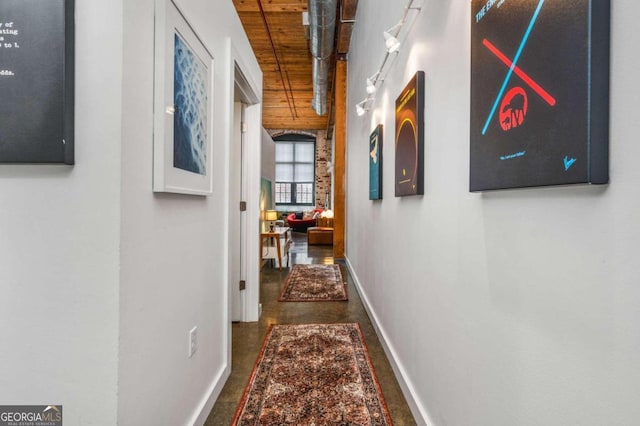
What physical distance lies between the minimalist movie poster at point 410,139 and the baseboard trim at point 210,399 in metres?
1.54

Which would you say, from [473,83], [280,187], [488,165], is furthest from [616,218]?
[280,187]

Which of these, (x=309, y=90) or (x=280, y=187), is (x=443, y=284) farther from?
(x=280, y=187)

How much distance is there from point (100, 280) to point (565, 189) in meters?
1.25

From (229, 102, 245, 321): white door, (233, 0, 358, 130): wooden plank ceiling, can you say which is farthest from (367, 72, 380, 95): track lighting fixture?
(233, 0, 358, 130): wooden plank ceiling

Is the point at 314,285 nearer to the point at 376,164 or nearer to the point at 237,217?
the point at 237,217

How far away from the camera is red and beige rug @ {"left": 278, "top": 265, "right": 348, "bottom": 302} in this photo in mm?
3979

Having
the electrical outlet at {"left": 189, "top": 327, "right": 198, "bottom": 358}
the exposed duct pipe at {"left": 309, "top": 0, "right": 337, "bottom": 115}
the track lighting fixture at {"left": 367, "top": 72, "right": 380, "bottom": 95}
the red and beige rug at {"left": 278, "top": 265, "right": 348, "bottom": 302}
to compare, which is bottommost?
the red and beige rug at {"left": 278, "top": 265, "right": 348, "bottom": 302}

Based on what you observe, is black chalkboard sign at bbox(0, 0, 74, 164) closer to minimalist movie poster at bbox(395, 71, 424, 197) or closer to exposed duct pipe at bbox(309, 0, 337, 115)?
minimalist movie poster at bbox(395, 71, 424, 197)

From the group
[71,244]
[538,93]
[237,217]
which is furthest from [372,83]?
[71,244]

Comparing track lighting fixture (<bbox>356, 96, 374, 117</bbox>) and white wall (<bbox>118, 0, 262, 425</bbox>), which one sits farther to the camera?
track lighting fixture (<bbox>356, 96, 374, 117</bbox>)

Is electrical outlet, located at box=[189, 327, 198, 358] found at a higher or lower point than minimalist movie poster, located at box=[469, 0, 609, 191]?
lower

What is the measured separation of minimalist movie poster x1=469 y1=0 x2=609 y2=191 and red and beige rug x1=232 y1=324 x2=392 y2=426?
56.3 inches

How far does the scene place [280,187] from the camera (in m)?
13.8

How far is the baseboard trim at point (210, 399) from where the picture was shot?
1.61 meters
